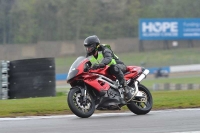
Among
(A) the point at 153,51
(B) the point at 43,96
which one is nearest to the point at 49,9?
(A) the point at 153,51

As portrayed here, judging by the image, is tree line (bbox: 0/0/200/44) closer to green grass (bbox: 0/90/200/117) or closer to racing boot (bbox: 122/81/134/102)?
green grass (bbox: 0/90/200/117)

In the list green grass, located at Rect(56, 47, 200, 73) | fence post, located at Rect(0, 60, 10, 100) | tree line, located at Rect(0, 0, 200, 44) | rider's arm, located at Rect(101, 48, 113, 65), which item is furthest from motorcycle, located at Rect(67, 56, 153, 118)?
green grass, located at Rect(56, 47, 200, 73)

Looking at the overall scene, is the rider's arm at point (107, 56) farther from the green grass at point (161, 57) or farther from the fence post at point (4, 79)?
the green grass at point (161, 57)

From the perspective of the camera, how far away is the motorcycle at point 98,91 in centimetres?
977

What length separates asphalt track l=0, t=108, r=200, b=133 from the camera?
7.96 m

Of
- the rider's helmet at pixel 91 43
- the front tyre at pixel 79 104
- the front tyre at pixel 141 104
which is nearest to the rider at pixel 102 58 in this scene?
the rider's helmet at pixel 91 43

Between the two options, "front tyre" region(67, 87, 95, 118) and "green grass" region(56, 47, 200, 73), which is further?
"green grass" region(56, 47, 200, 73)

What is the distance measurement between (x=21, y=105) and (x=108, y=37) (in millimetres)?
46633

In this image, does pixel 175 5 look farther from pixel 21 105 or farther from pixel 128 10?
pixel 21 105

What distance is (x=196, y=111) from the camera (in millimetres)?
10602

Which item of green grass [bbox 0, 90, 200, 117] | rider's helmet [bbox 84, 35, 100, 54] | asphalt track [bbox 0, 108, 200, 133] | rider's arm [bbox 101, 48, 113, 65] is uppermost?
rider's helmet [bbox 84, 35, 100, 54]

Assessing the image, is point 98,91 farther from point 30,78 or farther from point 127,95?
point 30,78

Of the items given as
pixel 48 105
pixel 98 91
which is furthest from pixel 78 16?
pixel 98 91

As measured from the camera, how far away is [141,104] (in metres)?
10.8
